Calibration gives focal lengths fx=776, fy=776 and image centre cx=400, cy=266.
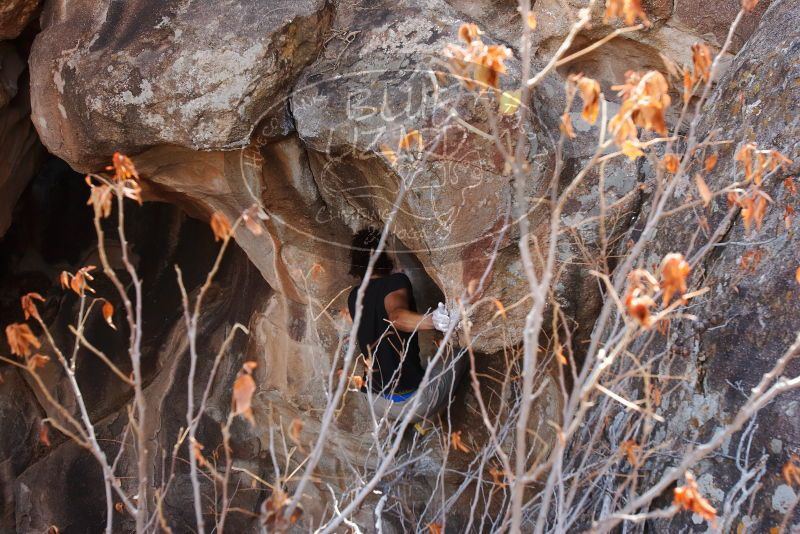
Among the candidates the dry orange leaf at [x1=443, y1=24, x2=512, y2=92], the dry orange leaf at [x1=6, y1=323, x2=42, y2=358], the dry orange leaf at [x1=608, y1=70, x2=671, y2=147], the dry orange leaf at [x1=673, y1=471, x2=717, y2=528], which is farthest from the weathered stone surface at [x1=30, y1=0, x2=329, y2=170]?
the dry orange leaf at [x1=673, y1=471, x2=717, y2=528]

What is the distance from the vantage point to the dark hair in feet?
10.3

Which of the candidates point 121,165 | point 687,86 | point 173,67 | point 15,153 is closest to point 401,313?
point 173,67

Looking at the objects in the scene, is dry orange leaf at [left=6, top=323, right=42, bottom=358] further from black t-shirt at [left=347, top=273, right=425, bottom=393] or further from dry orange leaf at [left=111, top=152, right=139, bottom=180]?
black t-shirt at [left=347, top=273, right=425, bottom=393]

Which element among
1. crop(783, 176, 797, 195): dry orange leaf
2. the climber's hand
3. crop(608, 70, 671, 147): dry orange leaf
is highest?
crop(608, 70, 671, 147): dry orange leaf

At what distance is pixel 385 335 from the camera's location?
3.07 m

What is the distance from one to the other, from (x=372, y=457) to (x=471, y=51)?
8.17 feet

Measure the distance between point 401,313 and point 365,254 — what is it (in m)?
0.41

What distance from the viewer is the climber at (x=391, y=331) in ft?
9.78

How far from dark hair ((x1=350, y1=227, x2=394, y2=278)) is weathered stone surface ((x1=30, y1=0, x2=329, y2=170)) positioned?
0.70m

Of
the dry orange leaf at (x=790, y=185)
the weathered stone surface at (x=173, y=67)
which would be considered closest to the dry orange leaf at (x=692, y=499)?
the dry orange leaf at (x=790, y=185)

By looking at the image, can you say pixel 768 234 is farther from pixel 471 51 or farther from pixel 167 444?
pixel 167 444

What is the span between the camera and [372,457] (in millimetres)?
3539

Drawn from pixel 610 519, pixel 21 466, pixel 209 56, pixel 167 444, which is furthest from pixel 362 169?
pixel 21 466

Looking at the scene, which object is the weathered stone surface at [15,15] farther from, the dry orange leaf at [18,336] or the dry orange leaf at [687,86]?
the dry orange leaf at [687,86]
